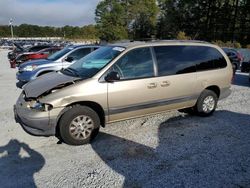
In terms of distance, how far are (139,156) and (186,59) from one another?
261 centimetres

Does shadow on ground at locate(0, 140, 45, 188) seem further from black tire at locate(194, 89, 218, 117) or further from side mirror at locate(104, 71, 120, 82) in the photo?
black tire at locate(194, 89, 218, 117)

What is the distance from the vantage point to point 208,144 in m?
5.09

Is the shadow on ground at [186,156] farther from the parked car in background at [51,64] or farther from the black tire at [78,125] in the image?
the parked car in background at [51,64]

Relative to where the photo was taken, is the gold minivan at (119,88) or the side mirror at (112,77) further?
the side mirror at (112,77)

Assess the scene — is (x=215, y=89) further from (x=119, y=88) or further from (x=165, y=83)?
(x=119, y=88)

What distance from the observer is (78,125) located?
491 cm

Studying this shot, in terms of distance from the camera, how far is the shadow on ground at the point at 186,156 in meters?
3.88

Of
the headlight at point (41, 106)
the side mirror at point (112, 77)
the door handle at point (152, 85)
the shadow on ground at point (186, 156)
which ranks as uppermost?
the side mirror at point (112, 77)

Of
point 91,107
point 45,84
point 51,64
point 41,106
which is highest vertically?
point 45,84

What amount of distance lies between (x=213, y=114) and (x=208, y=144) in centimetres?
205

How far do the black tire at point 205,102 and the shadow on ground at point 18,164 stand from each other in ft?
12.3

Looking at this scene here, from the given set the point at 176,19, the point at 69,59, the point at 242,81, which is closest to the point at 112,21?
the point at 176,19

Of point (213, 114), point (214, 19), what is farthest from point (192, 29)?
point (213, 114)

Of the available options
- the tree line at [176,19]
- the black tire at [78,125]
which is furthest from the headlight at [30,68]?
the tree line at [176,19]
